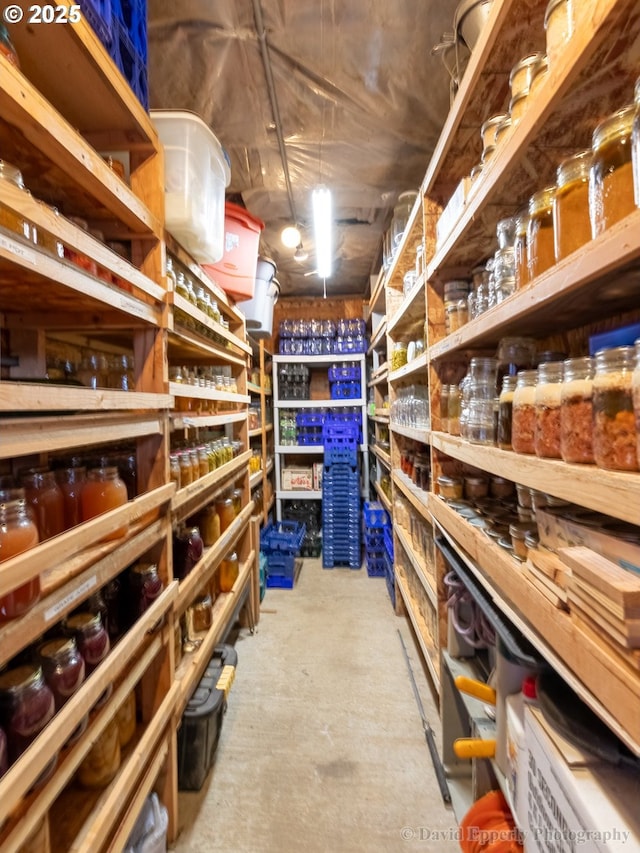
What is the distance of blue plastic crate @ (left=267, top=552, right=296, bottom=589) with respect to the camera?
345 cm

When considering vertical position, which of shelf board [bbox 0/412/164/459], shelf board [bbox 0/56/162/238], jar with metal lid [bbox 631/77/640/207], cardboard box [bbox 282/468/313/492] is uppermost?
shelf board [bbox 0/56/162/238]

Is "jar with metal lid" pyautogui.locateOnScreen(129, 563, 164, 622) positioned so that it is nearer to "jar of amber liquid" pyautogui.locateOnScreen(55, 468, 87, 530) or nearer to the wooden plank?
"jar of amber liquid" pyautogui.locateOnScreen(55, 468, 87, 530)

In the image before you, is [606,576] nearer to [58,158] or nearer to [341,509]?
[58,158]

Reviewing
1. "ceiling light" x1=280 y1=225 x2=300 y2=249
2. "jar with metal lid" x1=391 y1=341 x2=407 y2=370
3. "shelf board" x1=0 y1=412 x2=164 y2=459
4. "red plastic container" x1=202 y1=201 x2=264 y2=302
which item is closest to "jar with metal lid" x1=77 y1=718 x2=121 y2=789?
"shelf board" x1=0 y1=412 x2=164 y2=459

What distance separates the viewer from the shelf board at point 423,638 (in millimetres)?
1838

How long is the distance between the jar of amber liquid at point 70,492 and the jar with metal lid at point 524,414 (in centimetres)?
117

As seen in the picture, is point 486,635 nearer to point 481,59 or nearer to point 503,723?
point 503,723

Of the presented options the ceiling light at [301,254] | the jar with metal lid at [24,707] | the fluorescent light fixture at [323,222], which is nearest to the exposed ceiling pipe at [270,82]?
the fluorescent light fixture at [323,222]

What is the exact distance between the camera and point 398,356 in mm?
2725

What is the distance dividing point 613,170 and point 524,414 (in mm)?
472

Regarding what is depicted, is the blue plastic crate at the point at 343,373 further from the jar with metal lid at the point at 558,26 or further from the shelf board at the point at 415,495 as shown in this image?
the jar with metal lid at the point at 558,26

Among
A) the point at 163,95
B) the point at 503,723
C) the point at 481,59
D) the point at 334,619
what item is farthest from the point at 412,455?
the point at 163,95

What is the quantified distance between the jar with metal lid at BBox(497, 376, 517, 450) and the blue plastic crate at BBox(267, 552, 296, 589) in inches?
110

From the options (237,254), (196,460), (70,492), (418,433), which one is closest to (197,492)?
(196,460)
